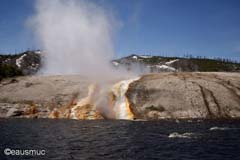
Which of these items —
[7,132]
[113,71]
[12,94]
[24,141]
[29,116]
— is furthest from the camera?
[113,71]

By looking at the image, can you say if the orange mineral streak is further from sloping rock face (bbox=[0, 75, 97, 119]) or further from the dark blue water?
the dark blue water

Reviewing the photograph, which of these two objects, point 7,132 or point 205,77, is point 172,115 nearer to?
point 205,77

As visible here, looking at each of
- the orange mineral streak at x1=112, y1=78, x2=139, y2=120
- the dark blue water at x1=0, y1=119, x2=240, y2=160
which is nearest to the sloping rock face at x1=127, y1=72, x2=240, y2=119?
the orange mineral streak at x1=112, y1=78, x2=139, y2=120

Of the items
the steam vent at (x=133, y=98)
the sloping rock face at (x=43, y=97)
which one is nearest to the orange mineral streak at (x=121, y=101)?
the steam vent at (x=133, y=98)

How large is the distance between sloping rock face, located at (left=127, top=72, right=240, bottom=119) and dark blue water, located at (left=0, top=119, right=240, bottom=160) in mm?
10605

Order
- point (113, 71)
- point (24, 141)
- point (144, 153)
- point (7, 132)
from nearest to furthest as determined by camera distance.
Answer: point (144, 153), point (24, 141), point (7, 132), point (113, 71)

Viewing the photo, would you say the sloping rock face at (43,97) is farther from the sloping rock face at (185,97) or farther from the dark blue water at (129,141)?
the dark blue water at (129,141)

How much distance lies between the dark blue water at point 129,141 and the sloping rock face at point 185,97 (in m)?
10.6

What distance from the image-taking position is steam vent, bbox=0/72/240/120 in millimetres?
62438

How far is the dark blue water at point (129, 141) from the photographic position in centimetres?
3089

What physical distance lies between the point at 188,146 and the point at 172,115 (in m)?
27.1

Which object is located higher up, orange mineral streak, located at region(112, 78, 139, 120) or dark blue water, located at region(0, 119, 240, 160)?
orange mineral streak, located at region(112, 78, 139, 120)

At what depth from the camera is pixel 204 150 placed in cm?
3253

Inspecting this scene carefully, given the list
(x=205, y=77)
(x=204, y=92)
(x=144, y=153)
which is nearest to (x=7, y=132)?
(x=144, y=153)
